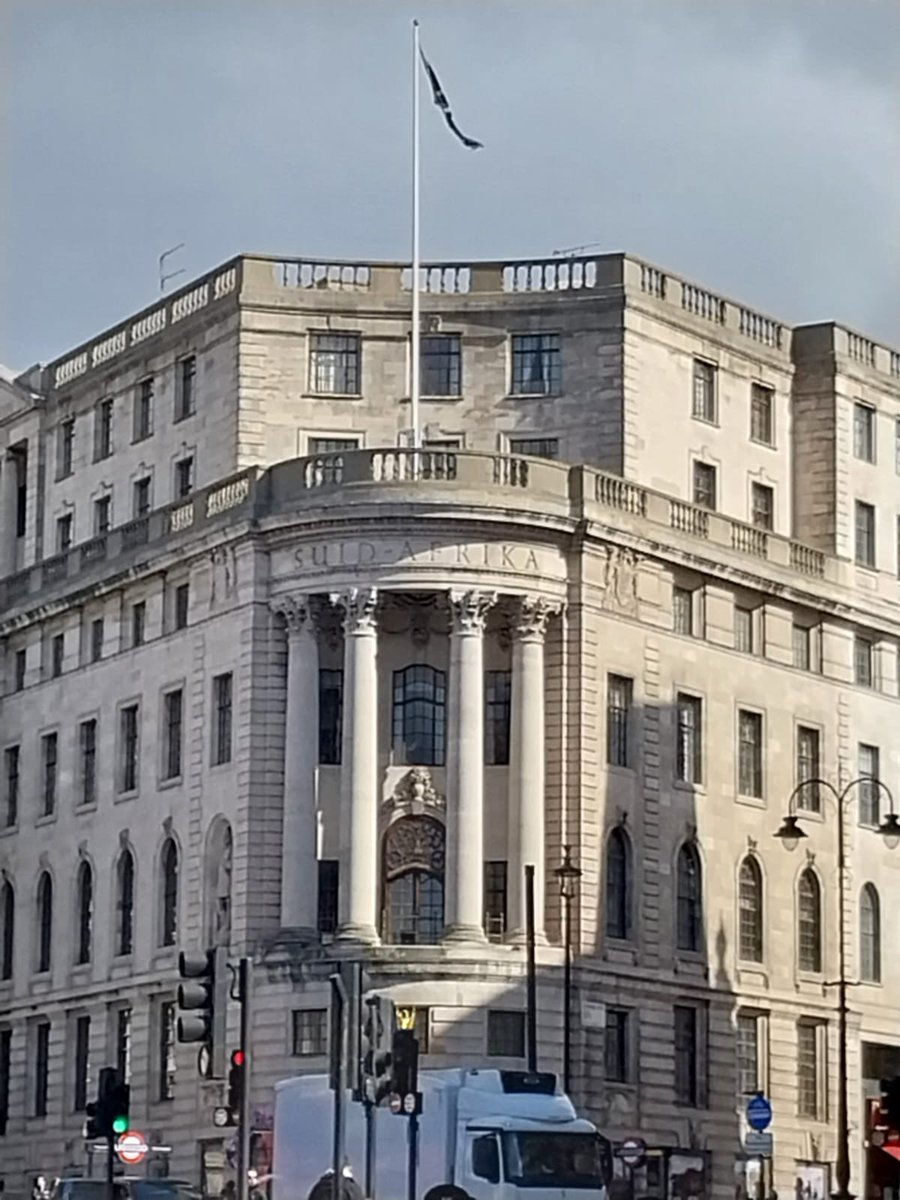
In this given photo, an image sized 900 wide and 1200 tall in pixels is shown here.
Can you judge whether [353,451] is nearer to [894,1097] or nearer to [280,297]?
[280,297]

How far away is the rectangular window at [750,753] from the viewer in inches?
3403

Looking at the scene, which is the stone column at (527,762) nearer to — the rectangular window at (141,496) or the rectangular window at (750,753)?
the rectangular window at (750,753)

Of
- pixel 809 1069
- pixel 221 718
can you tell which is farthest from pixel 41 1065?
pixel 809 1069

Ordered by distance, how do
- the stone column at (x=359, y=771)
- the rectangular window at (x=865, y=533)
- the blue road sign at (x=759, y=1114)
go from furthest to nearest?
the rectangular window at (x=865, y=533) → the stone column at (x=359, y=771) → the blue road sign at (x=759, y=1114)

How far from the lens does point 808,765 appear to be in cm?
8950

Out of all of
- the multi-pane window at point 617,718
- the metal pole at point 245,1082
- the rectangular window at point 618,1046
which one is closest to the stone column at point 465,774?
the multi-pane window at point 617,718

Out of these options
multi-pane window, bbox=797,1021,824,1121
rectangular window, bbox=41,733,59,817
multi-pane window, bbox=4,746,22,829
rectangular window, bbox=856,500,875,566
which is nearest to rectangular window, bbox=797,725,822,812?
multi-pane window, bbox=797,1021,824,1121

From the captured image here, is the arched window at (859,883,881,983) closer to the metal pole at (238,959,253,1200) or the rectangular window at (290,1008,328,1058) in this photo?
the rectangular window at (290,1008,328,1058)

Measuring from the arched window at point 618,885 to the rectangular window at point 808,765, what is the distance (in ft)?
28.4

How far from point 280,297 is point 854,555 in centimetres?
1956

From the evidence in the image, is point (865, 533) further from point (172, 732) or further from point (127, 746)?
point (127, 746)

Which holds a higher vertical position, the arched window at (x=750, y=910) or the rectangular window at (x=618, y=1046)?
the arched window at (x=750, y=910)

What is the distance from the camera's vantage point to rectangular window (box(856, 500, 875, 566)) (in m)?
→ 93.3

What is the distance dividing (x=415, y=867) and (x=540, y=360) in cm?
1697
